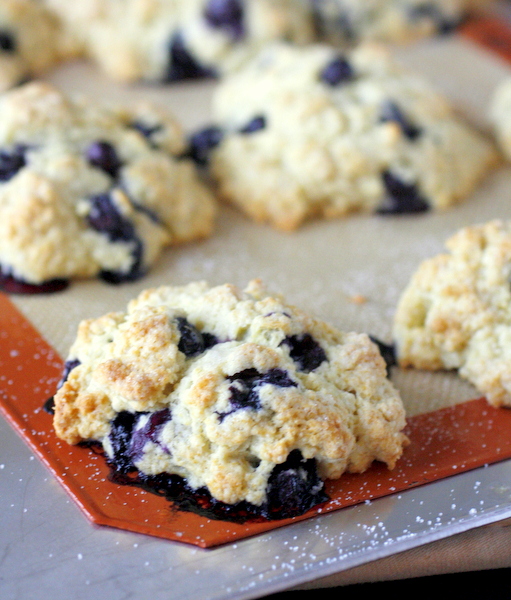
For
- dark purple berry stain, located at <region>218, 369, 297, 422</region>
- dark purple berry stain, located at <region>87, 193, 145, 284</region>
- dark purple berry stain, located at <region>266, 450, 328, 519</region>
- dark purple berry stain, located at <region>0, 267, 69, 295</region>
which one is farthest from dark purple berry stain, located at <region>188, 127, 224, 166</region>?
dark purple berry stain, located at <region>266, 450, 328, 519</region>

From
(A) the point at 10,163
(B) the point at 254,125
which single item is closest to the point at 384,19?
(B) the point at 254,125

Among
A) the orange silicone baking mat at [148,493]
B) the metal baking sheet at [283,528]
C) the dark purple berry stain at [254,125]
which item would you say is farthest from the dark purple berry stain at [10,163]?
the dark purple berry stain at [254,125]

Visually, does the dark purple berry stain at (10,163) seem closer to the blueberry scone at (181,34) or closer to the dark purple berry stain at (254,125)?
the dark purple berry stain at (254,125)

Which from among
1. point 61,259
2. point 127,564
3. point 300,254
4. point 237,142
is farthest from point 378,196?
point 127,564

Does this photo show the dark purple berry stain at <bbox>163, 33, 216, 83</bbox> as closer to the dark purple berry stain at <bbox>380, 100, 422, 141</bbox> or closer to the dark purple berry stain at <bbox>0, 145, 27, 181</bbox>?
the dark purple berry stain at <bbox>380, 100, 422, 141</bbox>

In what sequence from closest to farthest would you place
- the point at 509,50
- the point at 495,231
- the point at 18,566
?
the point at 18,566
the point at 495,231
the point at 509,50

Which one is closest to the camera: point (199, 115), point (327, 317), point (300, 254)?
point (327, 317)

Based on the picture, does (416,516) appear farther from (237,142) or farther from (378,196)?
(237,142)
